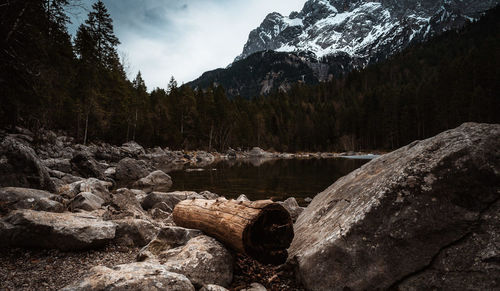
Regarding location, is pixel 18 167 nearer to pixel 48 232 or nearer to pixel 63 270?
pixel 48 232

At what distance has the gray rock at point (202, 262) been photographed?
312cm

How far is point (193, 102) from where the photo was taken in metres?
52.7

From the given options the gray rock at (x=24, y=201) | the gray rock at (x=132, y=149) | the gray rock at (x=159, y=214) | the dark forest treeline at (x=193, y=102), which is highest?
the dark forest treeline at (x=193, y=102)

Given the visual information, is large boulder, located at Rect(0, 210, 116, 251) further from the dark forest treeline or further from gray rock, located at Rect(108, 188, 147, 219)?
the dark forest treeline

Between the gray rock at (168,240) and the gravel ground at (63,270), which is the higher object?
the gray rock at (168,240)

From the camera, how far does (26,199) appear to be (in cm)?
545

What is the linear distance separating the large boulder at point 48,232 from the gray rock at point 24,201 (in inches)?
59.5

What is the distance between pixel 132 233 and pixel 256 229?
2956mm

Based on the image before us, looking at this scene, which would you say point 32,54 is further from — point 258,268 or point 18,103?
point 258,268

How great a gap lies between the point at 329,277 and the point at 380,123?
2987 inches

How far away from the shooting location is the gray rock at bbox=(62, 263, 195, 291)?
2.46m

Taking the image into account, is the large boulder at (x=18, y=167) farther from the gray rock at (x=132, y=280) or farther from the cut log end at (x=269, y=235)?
the cut log end at (x=269, y=235)

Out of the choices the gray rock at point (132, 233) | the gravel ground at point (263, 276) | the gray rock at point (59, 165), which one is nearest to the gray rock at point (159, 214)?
the gray rock at point (132, 233)

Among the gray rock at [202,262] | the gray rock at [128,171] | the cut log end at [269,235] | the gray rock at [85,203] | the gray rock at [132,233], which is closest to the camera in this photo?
the gray rock at [202,262]
